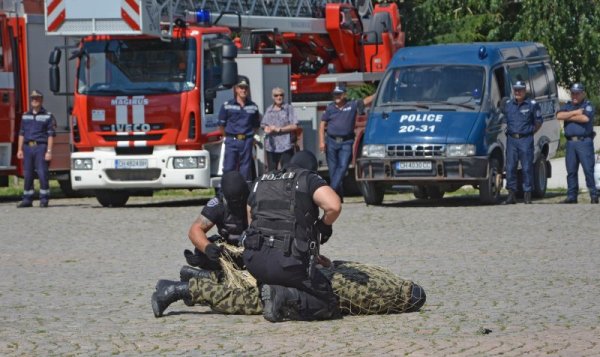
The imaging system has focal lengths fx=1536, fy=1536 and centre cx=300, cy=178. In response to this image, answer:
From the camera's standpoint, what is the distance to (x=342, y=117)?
23.1 m

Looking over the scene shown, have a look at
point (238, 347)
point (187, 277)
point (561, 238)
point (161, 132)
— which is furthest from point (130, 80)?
point (238, 347)

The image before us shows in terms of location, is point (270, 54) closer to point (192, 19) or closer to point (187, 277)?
point (192, 19)

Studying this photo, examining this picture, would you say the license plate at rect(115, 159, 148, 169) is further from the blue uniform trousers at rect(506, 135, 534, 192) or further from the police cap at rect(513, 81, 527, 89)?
the police cap at rect(513, 81, 527, 89)

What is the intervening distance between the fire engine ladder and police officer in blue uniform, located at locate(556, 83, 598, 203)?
17.8 feet

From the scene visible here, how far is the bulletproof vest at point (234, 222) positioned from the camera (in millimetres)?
10977

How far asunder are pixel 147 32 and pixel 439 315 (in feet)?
40.0

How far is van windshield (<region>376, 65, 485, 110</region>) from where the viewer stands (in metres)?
22.2

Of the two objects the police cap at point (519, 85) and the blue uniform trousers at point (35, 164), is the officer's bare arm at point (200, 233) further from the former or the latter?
the blue uniform trousers at point (35, 164)

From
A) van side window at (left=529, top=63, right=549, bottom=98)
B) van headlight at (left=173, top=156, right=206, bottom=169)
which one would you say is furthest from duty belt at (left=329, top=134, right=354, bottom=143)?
van side window at (left=529, top=63, right=549, bottom=98)

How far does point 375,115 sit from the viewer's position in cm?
2250

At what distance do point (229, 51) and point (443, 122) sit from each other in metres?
3.24

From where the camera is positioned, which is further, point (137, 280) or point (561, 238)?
point (561, 238)

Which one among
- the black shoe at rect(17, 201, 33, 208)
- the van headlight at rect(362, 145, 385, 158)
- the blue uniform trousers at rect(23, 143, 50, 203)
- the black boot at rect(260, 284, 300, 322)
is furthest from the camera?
the black shoe at rect(17, 201, 33, 208)

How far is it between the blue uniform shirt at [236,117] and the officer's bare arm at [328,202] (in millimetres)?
12152
